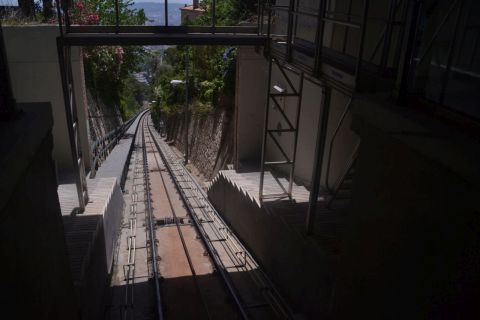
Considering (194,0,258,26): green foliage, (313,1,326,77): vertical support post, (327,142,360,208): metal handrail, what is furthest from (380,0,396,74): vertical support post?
(194,0,258,26): green foliage

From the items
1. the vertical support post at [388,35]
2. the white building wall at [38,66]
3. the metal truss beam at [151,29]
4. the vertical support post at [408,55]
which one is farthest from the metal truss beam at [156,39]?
the vertical support post at [408,55]

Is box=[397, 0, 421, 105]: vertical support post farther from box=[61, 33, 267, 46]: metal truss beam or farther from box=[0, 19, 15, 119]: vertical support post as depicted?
box=[61, 33, 267, 46]: metal truss beam

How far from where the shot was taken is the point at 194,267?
909 centimetres

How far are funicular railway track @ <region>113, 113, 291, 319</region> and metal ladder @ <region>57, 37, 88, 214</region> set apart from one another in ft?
5.98

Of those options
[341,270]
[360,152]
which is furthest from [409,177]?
[341,270]

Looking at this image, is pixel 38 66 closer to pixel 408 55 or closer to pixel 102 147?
pixel 102 147

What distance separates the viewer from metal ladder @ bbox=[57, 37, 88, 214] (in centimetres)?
762

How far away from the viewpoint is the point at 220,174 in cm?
1176

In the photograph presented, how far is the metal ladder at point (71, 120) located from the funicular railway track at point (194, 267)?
1822 millimetres

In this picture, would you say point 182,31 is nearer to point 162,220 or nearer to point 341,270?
point 162,220

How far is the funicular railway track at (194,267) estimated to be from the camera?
759 cm

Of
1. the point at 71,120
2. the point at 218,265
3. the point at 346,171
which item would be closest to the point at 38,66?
the point at 71,120

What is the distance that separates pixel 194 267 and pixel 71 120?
387 centimetres

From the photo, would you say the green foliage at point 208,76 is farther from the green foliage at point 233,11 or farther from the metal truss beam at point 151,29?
the metal truss beam at point 151,29
